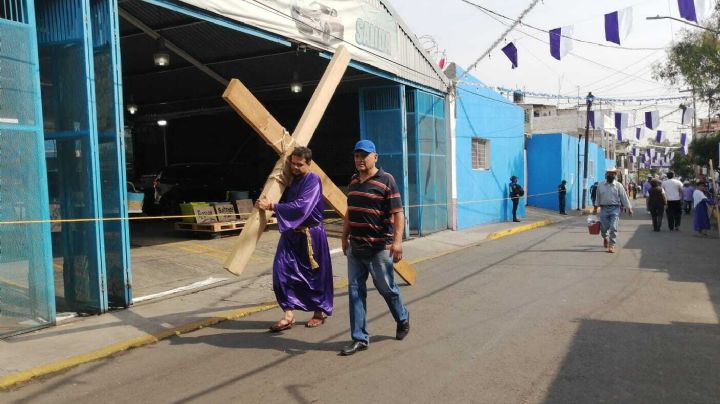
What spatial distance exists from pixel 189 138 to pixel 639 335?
64.9 ft

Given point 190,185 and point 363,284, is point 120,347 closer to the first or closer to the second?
point 363,284

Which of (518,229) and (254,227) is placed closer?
(254,227)

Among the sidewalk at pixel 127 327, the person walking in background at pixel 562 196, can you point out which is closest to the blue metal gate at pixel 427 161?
the sidewalk at pixel 127 327

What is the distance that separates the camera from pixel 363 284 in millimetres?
4816

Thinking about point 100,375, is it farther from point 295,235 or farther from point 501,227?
point 501,227

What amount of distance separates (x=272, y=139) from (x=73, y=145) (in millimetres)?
2536

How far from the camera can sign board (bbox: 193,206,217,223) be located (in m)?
11.9

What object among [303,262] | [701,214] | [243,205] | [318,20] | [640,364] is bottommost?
[640,364]

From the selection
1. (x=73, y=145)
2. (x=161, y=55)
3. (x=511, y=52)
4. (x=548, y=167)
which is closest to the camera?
(x=73, y=145)

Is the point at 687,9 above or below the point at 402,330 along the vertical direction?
above

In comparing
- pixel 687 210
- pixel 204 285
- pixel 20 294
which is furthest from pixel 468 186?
pixel 687 210

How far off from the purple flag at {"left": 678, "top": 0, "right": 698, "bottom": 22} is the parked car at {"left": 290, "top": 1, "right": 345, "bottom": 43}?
27.1 feet

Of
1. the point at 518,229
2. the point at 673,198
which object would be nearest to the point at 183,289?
the point at 518,229

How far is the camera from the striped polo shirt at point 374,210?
471cm
